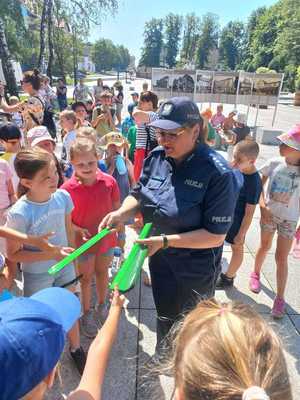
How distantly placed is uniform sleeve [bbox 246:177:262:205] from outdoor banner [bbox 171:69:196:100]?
32.7ft

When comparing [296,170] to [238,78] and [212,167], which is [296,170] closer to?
[212,167]

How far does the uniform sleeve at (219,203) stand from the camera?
1799 millimetres

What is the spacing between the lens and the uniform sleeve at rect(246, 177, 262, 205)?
3.19 metres

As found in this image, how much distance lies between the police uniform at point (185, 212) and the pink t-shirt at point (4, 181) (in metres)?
1.50

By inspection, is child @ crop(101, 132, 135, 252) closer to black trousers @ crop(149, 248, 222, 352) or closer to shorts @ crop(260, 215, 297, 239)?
black trousers @ crop(149, 248, 222, 352)

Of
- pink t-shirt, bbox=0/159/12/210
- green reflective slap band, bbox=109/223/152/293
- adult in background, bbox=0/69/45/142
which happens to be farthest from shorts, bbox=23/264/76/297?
adult in background, bbox=0/69/45/142

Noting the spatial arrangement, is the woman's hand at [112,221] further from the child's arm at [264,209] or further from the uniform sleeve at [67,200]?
the child's arm at [264,209]

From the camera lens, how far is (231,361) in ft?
3.03

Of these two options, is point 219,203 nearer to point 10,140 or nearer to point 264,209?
point 264,209

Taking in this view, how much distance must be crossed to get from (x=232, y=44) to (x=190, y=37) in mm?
13284

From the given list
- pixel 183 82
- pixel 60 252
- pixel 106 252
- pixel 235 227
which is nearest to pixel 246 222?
Result: pixel 235 227

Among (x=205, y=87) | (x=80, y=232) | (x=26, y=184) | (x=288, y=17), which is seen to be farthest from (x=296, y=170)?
(x=288, y=17)

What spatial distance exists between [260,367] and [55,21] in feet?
83.3

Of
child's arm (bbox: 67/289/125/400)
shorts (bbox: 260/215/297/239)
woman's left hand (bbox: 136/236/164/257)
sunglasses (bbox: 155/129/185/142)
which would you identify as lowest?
shorts (bbox: 260/215/297/239)
